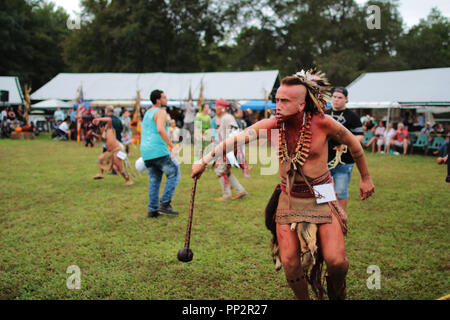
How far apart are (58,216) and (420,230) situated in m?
5.87

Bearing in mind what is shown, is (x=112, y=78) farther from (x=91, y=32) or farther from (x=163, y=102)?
(x=163, y=102)

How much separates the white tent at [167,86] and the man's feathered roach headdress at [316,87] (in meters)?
23.5

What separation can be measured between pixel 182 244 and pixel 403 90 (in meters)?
17.3

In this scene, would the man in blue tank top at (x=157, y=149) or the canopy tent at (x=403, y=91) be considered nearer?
the man in blue tank top at (x=157, y=149)

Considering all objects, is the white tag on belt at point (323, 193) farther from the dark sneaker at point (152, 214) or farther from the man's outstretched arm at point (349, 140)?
the dark sneaker at point (152, 214)

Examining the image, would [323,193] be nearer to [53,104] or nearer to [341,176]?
[341,176]

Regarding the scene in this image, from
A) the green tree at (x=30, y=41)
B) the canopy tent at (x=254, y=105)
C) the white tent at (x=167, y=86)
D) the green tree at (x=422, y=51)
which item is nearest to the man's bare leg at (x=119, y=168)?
the canopy tent at (x=254, y=105)

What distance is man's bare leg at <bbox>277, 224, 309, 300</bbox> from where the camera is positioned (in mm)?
2682

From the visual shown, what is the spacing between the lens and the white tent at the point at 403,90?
16.6 meters

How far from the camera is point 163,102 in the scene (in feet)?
19.0

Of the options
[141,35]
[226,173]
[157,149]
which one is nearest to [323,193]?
[157,149]

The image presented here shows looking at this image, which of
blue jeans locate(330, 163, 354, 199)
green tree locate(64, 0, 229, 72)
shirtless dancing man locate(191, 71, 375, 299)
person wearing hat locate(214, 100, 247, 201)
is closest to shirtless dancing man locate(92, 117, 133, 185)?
person wearing hat locate(214, 100, 247, 201)

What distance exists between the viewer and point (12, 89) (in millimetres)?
29172
